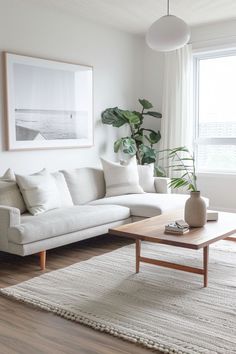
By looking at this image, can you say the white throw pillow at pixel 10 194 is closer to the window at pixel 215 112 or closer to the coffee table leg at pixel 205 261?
the coffee table leg at pixel 205 261

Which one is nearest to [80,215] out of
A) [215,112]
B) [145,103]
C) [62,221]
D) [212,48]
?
[62,221]

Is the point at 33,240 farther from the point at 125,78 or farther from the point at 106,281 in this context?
the point at 125,78

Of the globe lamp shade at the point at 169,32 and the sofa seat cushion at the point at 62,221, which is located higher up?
the globe lamp shade at the point at 169,32

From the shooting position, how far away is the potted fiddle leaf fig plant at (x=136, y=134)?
19.4ft

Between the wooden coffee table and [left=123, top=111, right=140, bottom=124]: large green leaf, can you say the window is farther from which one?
the wooden coffee table

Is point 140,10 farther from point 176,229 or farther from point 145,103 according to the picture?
point 176,229

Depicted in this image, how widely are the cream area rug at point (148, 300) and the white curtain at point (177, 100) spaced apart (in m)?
2.54

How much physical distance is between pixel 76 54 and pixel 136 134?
151 cm

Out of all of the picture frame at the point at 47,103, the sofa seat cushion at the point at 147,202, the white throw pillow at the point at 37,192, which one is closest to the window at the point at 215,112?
the sofa seat cushion at the point at 147,202

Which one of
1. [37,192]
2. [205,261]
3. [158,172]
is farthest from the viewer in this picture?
[158,172]

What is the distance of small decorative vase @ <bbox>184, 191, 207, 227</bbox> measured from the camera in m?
3.49

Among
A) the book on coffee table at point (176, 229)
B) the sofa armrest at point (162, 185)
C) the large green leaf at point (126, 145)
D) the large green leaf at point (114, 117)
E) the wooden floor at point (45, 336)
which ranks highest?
the large green leaf at point (114, 117)

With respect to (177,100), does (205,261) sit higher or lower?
lower

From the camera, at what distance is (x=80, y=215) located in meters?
4.01
